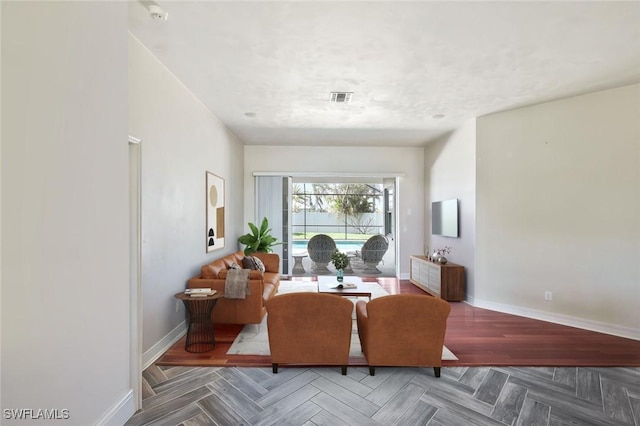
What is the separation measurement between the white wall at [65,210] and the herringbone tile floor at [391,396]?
0.56 meters

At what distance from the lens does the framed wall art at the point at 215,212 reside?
4.72 metres

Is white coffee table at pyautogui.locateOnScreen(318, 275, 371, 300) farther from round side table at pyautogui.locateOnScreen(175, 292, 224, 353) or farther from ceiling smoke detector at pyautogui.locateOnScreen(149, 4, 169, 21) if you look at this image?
ceiling smoke detector at pyautogui.locateOnScreen(149, 4, 169, 21)

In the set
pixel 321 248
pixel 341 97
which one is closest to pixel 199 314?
pixel 341 97

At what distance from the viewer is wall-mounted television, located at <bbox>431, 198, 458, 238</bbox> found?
5637 millimetres

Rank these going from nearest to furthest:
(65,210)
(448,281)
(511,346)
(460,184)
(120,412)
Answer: (65,210) < (120,412) < (511,346) < (448,281) < (460,184)

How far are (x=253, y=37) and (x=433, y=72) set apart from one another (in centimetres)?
194

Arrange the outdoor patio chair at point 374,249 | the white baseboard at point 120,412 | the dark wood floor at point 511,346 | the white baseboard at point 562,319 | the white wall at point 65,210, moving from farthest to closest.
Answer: the outdoor patio chair at point 374,249 < the white baseboard at point 562,319 < the dark wood floor at point 511,346 < the white baseboard at point 120,412 < the white wall at point 65,210

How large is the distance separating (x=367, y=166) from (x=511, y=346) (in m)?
4.63

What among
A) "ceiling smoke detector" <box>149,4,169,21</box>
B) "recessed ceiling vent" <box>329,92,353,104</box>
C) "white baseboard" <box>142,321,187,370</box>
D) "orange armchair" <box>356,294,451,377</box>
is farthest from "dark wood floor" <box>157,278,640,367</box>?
"recessed ceiling vent" <box>329,92,353,104</box>

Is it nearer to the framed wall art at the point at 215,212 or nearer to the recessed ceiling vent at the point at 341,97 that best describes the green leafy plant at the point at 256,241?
the framed wall art at the point at 215,212

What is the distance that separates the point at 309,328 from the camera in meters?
2.72

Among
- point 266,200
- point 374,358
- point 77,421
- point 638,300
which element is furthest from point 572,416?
point 266,200

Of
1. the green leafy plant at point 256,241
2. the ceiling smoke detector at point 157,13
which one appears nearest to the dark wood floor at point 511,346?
the green leafy plant at point 256,241

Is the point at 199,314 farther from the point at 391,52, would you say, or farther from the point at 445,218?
the point at 445,218
